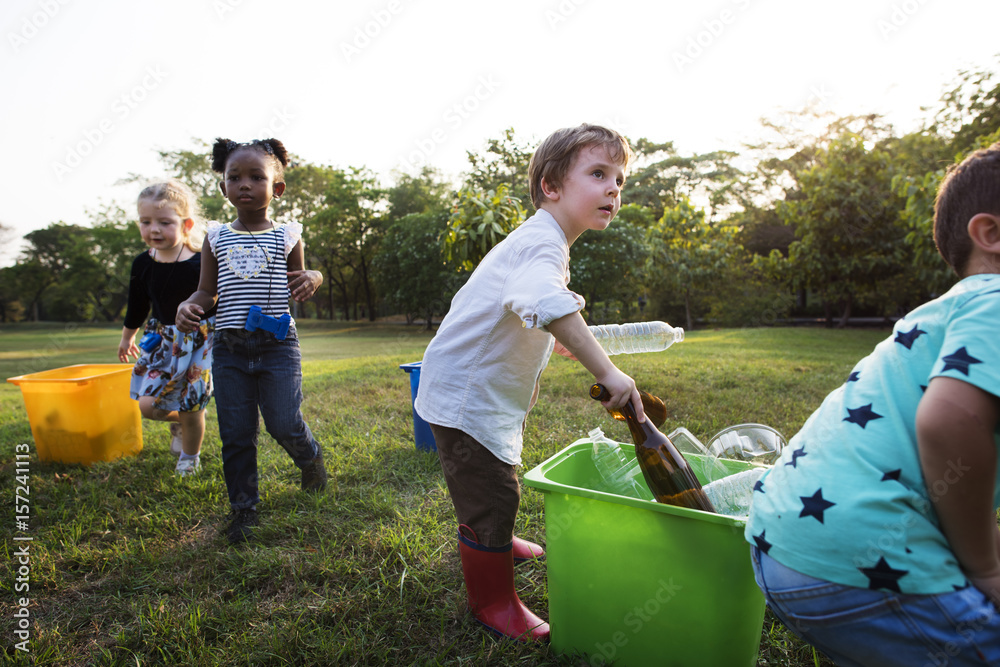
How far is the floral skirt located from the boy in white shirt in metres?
1.98

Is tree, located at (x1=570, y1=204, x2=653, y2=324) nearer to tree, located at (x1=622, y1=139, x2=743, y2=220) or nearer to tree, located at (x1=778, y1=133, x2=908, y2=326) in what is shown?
tree, located at (x1=778, y1=133, x2=908, y2=326)

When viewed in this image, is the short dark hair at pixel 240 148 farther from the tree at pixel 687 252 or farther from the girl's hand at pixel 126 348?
the tree at pixel 687 252

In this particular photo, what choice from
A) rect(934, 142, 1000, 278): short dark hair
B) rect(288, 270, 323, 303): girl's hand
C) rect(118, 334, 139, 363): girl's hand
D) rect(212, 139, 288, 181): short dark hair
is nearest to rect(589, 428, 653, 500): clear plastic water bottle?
rect(934, 142, 1000, 278): short dark hair

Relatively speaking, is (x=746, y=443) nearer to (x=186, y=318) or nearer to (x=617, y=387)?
(x=617, y=387)

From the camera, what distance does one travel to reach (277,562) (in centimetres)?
214

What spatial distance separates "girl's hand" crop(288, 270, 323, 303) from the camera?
2.48 metres

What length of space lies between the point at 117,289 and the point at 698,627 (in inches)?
1531

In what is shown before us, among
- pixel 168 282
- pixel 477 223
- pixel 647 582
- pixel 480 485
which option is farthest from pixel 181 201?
pixel 647 582

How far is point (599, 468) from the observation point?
190 centimetres

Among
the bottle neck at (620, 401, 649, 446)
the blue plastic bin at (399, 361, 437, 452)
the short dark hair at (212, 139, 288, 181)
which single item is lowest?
the blue plastic bin at (399, 361, 437, 452)

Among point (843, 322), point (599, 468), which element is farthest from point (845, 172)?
point (599, 468)

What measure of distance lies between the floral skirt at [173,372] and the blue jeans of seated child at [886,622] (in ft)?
9.75

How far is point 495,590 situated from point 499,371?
0.69 metres

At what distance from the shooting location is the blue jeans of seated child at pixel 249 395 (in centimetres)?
243
